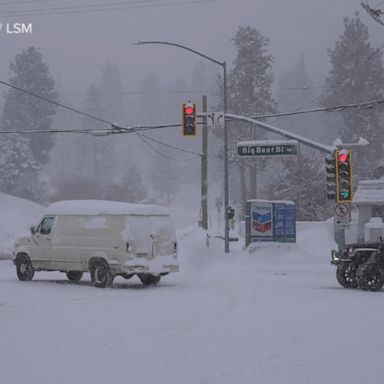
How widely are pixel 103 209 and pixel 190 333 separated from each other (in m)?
8.54

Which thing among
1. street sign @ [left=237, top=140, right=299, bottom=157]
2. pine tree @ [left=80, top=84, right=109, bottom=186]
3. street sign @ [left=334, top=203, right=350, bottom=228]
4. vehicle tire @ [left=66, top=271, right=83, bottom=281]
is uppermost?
pine tree @ [left=80, top=84, right=109, bottom=186]

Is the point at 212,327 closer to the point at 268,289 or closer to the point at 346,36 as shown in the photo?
the point at 268,289

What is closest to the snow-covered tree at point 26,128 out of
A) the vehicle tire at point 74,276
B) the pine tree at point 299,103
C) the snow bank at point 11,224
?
the snow bank at point 11,224

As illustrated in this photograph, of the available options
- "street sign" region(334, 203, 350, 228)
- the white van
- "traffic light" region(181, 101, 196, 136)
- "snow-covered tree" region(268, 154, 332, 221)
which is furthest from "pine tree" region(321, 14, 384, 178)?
the white van

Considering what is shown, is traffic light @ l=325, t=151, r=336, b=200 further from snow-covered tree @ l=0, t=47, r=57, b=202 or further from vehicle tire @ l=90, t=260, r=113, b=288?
snow-covered tree @ l=0, t=47, r=57, b=202

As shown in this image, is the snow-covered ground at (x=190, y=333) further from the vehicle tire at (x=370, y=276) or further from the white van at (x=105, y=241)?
the white van at (x=105, y=241)

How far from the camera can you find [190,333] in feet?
36.9

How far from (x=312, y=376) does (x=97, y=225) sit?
37.7 feet

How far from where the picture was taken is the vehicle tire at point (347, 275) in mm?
19047

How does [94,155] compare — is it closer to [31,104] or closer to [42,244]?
[31,104]

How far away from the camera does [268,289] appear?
18.4m

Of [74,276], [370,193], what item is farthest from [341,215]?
[370,193]

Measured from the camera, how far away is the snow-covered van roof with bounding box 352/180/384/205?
35031mm

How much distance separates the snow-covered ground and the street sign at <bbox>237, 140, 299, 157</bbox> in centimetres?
739
